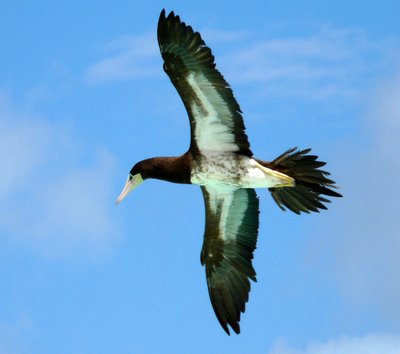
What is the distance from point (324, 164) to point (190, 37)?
232 cm

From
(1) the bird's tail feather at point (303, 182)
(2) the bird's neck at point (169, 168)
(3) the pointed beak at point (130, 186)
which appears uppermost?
(3) the pointed beak at point (130, 186)

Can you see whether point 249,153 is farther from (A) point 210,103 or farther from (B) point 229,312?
(B) point 229,312

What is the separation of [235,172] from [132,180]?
1.67 metres

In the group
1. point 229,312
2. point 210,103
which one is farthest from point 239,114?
point 229,312

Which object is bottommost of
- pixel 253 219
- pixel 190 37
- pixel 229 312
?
pixel 229 312

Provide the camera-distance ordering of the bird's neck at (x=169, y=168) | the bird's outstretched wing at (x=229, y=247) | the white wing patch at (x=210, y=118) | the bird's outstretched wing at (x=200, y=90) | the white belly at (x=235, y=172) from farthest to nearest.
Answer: the bird's outstretched wing at (x=229, y=247) → the bird's neck at (x=169, y=168) → the white belly at (x=235, y=172) → the white wing patch at (x=210, y=118) → the bird's outstretched wing at (x=200, y=90)

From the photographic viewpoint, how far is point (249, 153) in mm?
14039

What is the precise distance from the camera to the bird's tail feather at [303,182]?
13961 millimetres

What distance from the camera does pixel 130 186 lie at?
15078mm

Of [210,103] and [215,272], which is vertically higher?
[210,103]

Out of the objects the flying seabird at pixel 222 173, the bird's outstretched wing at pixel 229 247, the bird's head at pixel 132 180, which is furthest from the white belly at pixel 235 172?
the bird's head at pixel 132 180

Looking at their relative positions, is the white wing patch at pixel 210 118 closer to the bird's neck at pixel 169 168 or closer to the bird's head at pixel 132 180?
the bird's neck at pixel 169 168

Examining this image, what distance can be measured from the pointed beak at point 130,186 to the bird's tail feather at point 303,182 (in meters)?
1.82

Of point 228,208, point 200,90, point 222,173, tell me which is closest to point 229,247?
point 228,208
